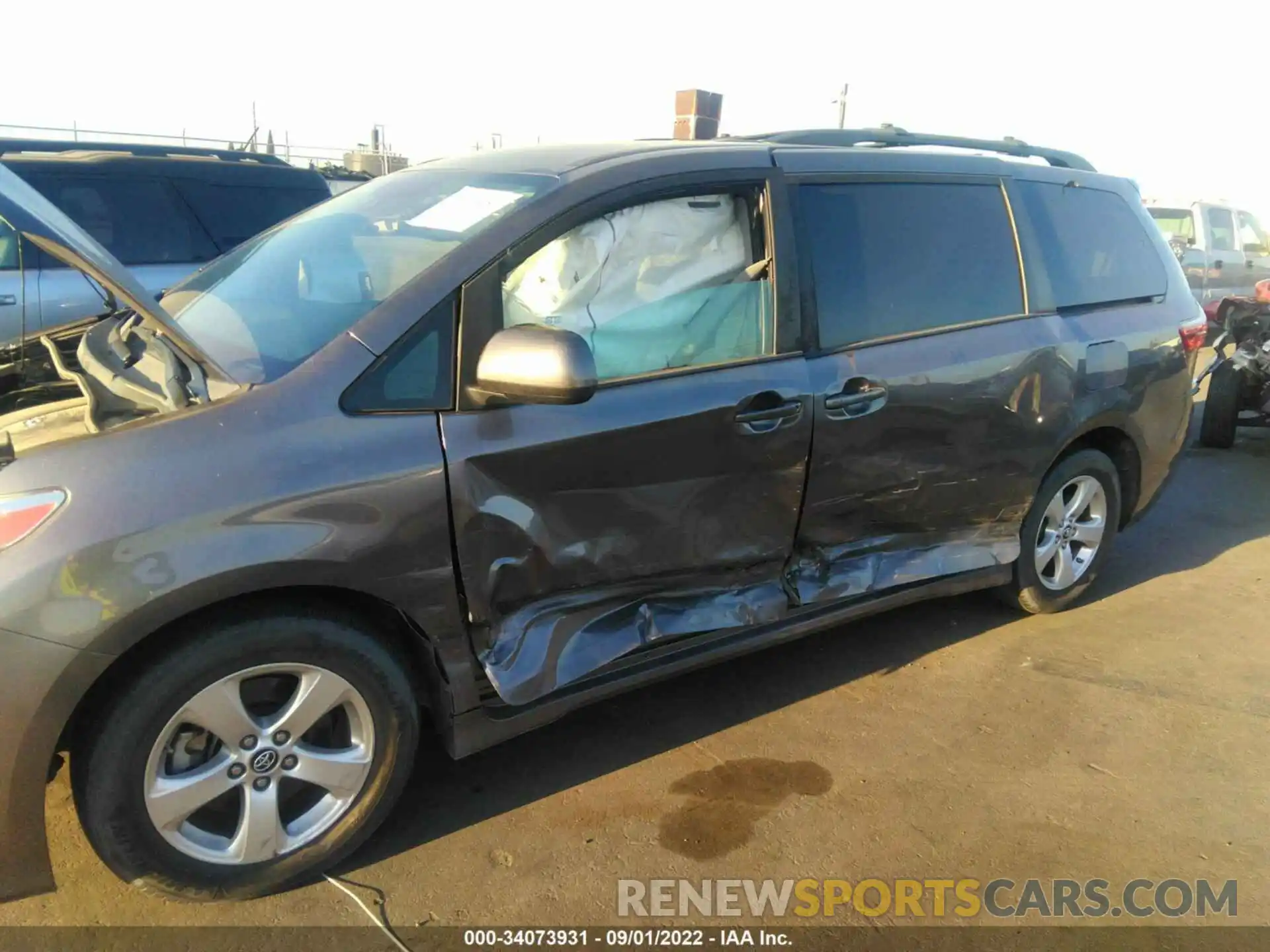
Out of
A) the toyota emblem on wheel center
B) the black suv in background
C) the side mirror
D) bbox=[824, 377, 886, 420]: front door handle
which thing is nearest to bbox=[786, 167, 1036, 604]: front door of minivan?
bbox=[824, 377, 886, 420]: front door handle

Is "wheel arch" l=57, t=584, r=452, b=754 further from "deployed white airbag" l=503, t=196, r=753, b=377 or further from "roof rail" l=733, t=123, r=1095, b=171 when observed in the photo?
"roof rail" l=733, t=123, r=1095, b=171

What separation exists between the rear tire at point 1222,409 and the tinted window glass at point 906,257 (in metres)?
4.34

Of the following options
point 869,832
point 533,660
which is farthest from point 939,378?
point 533,660

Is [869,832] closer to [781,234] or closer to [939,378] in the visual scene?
[939,378]

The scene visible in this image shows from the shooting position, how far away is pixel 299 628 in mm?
2250

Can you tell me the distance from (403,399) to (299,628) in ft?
2.01

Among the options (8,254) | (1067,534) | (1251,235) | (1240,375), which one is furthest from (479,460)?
(1251,235)

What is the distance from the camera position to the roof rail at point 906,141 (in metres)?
3.57

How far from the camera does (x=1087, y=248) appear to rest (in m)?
4.11

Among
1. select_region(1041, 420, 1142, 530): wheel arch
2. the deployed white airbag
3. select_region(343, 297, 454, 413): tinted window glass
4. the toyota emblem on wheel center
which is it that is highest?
the deployed white airbag

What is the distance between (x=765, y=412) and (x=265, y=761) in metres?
1.71

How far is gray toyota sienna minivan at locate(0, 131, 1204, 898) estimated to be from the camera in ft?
6.87

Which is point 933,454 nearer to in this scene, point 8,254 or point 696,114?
point 696,114

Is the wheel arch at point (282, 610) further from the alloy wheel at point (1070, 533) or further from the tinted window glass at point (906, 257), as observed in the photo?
the alloy wheel at point (1070, 533)
